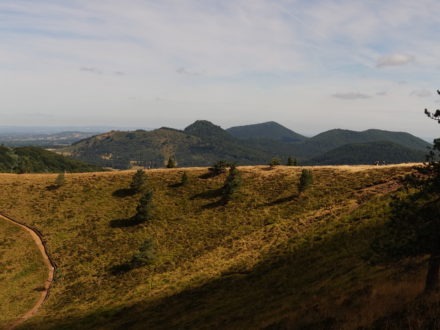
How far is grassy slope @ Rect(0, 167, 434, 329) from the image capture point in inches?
932

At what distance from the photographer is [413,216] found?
655 inches

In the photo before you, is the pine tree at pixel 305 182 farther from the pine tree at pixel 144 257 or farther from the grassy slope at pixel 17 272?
the grassy slope at pixel 17 272

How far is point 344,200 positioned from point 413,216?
3994cm

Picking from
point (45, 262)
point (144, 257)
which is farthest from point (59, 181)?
point (144, 257)

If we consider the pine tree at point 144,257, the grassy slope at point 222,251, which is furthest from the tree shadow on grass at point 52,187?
the pine tree at point 144,257

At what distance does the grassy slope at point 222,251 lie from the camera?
23.7 m

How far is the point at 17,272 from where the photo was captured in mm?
51031

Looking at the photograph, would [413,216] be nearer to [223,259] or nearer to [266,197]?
[223,259]

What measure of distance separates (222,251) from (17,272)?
34.4 m

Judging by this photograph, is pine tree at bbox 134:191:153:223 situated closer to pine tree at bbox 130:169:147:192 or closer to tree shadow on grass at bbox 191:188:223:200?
tree shadow on grass at bbox 191:188:223:200

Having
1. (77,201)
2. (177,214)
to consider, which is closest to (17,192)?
(77,201)

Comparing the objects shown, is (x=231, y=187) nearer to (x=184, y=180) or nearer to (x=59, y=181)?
(x=184, y=180)

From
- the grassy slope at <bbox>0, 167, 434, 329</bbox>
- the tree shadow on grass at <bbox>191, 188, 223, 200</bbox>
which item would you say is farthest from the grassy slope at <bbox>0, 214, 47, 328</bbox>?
the tree shadow on grass at <bbox>191, 188, 223, 200</bbox>

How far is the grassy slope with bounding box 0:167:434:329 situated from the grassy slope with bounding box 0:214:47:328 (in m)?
2.91
